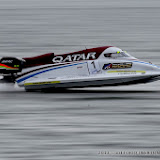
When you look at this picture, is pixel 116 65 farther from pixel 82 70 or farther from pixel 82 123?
pixel 82 123

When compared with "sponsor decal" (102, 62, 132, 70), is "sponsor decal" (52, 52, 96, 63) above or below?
above

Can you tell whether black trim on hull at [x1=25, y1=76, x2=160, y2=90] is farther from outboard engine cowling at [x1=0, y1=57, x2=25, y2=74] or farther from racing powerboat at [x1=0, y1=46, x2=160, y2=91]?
outboard engine cowling at [x1=0, y1=57, x2=25, y2=74]

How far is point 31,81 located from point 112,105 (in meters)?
3.13

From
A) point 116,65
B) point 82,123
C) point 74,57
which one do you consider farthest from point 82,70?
point 82,123

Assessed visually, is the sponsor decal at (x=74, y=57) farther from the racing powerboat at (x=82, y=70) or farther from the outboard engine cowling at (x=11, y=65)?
the outboard engine cowling at (x=11, y=65)

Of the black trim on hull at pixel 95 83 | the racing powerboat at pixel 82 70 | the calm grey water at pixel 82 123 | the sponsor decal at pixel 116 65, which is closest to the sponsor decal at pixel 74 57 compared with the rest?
the racing powerboat at pixel 82 70

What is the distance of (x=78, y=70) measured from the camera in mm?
17344

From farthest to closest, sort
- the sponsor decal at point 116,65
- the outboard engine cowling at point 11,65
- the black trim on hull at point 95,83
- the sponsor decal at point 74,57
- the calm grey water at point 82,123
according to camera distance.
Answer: the outboard engine cowling at point 11,65 < the sponsor decal at point 74,57 < the sponsor decal at point 116,65 < the black trim on hull at point 95,83 < the calm grey water at point 82,123

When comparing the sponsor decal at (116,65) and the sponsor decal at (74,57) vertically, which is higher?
the sponsor decal at (74,57)

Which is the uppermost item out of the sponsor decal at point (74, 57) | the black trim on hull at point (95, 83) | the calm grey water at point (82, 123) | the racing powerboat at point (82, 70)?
the sponsor decal at point (74, 57)

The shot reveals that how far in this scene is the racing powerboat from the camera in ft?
55.9

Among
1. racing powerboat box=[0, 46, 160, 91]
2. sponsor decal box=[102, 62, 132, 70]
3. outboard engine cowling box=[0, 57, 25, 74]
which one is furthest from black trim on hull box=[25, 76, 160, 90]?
outboard engine cowling box=[0, 57, 25, 74]

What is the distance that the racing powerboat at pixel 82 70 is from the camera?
17.0 meters

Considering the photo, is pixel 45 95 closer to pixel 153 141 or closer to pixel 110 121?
pixel 110 121
